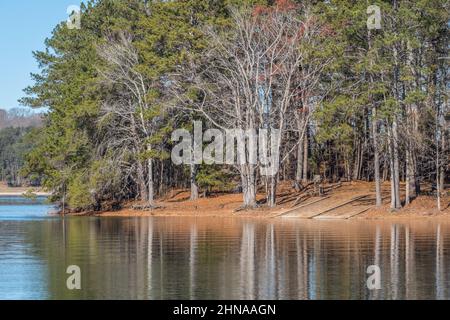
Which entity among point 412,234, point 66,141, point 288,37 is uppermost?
point 288,37

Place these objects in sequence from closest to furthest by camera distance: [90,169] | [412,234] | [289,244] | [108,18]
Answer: [289,244]
[412,234]
[90,169]
[108,18]

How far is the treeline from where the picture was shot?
158 ft

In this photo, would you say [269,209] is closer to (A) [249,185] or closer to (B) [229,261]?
(A) [249,185]

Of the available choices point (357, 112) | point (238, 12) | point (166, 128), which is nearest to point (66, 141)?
point (166, 128)

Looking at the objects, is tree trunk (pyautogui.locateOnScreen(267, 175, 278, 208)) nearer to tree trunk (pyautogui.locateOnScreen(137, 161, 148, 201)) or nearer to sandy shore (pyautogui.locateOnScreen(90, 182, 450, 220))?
sandy shore (pyautogui.locateOnScreen(90, 182, 450, 220))

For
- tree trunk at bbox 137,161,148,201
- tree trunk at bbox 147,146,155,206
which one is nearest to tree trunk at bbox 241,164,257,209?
tree trunk at bbox 147,146,155,206

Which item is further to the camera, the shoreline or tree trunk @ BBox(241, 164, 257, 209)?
tree trunk @ BBox(241, 164, 257, 209)

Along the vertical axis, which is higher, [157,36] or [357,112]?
[157,36]

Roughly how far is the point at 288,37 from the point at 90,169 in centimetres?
1640

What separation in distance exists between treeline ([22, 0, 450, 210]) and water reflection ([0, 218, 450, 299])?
897 centimetres

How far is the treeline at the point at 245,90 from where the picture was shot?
4822 cm
